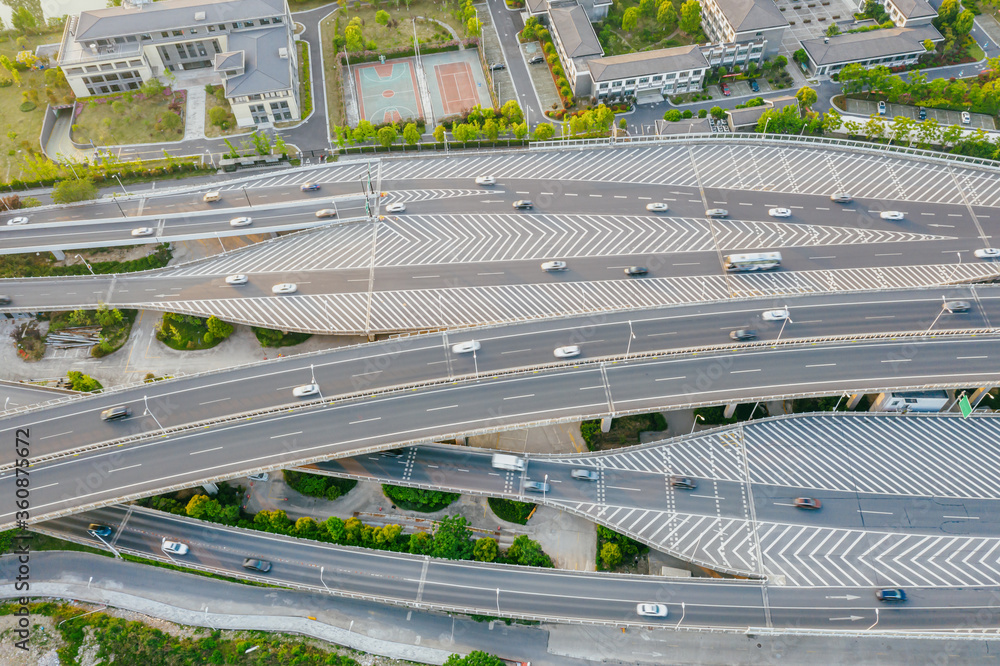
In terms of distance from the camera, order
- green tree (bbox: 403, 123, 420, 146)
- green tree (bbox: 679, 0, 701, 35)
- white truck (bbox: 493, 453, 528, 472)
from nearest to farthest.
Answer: white truck (bbox: 493, 453, 528, 472) → green tree (bbox: 403, 123, 420, 146) → green tree (bbox: 679, 0, 701, 35)

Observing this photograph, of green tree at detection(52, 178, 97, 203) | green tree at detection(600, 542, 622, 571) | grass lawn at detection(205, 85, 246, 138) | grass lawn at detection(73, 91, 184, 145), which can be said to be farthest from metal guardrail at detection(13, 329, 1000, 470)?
grass lawn at detection(73, 91, 184, 145)

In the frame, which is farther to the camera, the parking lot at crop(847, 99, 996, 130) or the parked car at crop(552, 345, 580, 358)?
the parking lot at crop(847, 99, 996, 130)

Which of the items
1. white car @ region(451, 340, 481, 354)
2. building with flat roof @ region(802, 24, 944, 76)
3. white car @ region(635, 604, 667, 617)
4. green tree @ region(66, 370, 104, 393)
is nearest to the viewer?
white car @ region(635, 604, 667, 617)

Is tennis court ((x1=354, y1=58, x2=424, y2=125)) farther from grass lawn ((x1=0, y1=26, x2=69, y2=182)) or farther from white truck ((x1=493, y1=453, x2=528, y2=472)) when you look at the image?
white truck ((x1=493, y1=453, x2=528, y2=472))

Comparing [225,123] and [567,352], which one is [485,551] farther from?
[225,123]

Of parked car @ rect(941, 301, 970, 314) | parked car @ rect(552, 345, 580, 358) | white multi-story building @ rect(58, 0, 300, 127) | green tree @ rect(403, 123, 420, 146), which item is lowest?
parked car @ rect(941, 301, 970, 314)

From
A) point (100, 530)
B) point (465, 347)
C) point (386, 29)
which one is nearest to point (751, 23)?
point (386, 29)

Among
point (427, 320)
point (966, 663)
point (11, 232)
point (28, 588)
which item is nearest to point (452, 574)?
point (427, 320)
